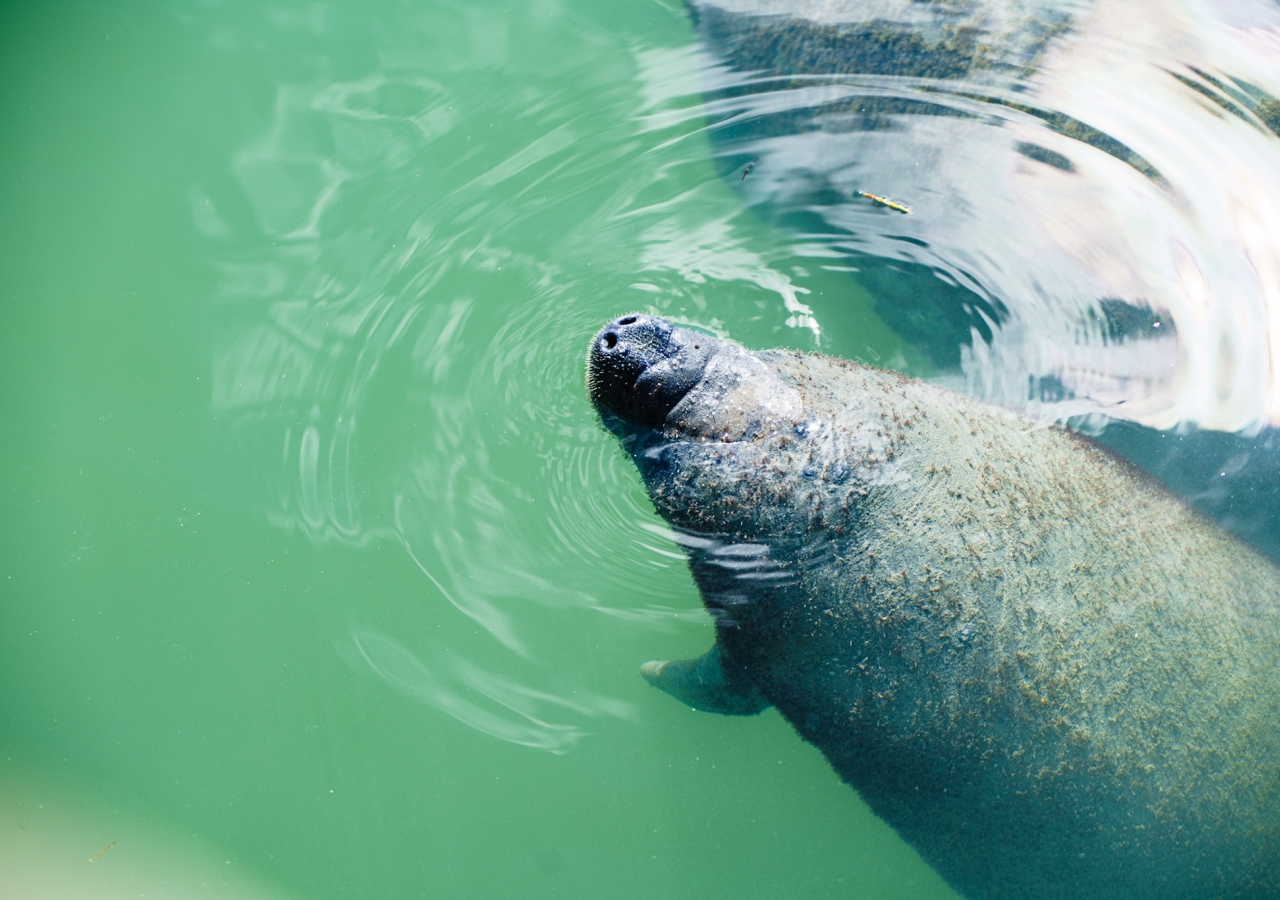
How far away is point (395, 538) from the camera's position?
15.6 feet

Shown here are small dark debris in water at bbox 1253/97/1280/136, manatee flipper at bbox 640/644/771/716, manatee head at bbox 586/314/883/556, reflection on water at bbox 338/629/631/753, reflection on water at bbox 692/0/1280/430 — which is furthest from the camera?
small dark debris in water at bbox 1253/97/1280/136

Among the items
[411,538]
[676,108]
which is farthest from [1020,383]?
[411,538]

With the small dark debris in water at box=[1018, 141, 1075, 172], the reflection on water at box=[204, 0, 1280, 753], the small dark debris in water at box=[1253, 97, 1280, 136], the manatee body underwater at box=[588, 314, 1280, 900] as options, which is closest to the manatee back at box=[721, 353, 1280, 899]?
the manatee body underwater at box=[588, 314, 1280, 900]

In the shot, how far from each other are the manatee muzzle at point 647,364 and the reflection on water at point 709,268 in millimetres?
1137

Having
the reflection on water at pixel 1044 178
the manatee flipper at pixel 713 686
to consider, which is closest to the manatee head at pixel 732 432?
the manatee flipper at pixel 713 686

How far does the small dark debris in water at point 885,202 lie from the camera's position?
473 cm

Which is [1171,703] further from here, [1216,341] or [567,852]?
[567,852]

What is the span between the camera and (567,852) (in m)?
4.67

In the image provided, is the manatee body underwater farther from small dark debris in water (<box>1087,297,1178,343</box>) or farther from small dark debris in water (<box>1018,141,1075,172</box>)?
small dark debris in water (<box>1018,141,1075,172</box>)

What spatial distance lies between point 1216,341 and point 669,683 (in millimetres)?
3479

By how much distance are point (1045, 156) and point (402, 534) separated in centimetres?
434

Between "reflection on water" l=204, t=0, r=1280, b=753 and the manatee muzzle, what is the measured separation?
1.14 meters

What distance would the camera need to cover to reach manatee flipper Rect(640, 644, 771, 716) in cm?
356

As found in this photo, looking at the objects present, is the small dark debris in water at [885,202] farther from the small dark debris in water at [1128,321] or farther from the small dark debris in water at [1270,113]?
the small dark debris in water at [1270,113]
